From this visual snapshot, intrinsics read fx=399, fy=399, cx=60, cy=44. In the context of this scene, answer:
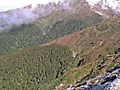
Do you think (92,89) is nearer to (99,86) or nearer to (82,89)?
(99,86)

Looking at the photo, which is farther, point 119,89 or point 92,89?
point 92,89

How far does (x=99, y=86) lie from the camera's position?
163ft

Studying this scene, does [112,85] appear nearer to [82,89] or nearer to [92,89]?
[92,89]

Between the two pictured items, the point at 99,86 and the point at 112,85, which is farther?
the point at 99,86

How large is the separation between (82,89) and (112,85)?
30.1 ft

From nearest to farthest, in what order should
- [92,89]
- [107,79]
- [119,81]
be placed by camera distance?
[119,81] < [92,89] < [107,79]

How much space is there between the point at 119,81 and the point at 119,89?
113 inches

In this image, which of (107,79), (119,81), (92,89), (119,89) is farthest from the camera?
(107,79)

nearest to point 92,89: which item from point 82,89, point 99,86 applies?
point 99,86

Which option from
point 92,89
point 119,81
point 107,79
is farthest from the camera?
point 107,79

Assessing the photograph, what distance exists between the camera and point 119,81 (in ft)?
150

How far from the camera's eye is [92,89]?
4925cm

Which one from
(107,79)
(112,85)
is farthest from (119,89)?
(107,79)

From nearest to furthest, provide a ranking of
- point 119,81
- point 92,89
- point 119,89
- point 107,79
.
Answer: point 119,89 → point 119,81 → point 92,89 → point 107,79
